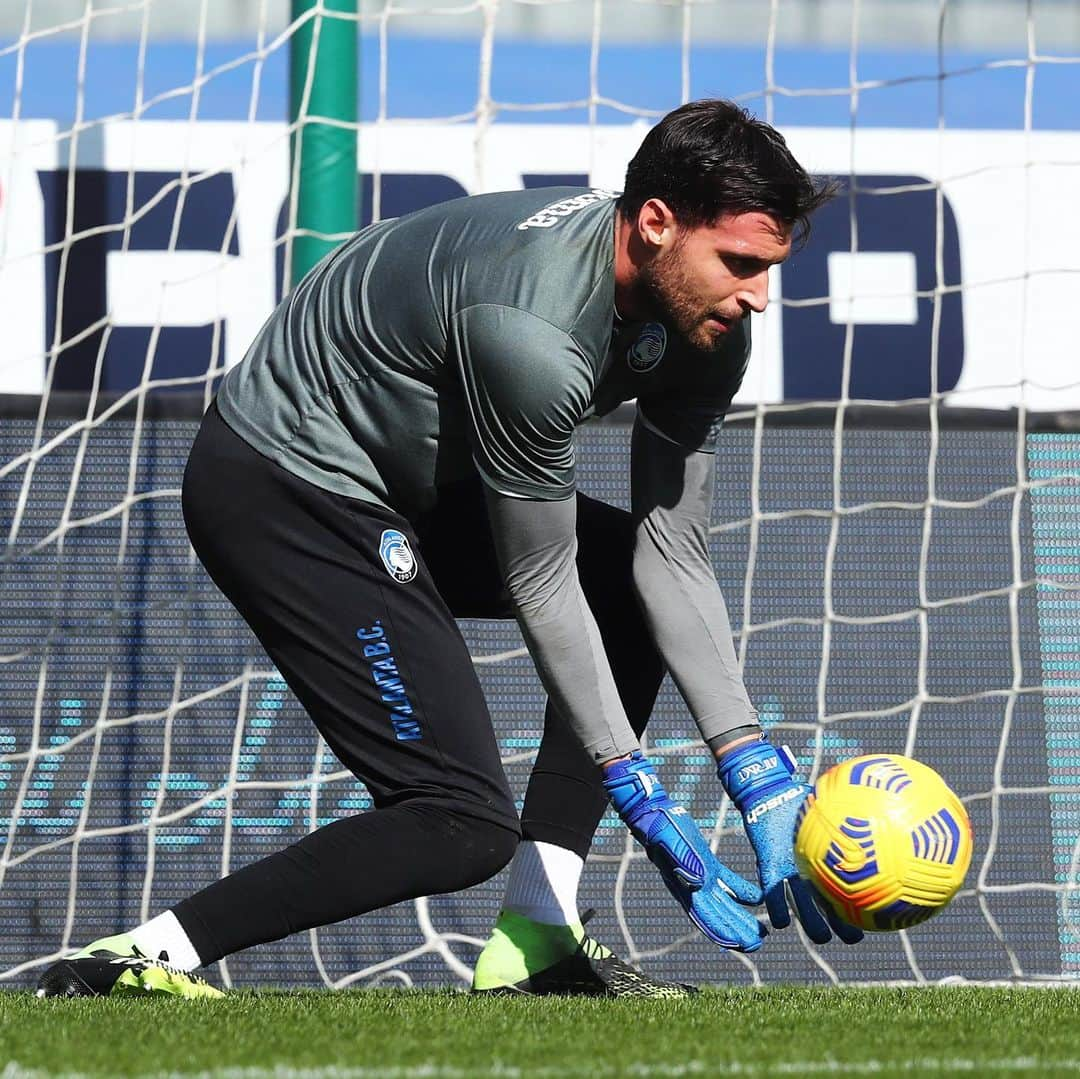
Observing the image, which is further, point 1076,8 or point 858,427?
point 1076,8

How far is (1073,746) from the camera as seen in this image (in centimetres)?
367

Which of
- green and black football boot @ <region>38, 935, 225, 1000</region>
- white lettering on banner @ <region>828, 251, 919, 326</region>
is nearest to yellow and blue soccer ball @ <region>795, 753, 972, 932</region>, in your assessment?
green and black football boot @ <region>38, 935, 225, 1000</region>

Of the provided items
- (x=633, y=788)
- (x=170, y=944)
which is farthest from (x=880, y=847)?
(x=170, y=944)

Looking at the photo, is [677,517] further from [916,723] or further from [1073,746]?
[1073,746]

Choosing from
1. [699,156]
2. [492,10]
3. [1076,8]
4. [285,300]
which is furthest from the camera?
[1076,8]

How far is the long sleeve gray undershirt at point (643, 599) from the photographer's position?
2377 millimetres

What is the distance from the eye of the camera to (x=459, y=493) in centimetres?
266

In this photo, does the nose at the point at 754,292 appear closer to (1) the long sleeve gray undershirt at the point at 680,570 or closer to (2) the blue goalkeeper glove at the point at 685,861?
(1) the long sleeve gray undershirt at the point at 680,570

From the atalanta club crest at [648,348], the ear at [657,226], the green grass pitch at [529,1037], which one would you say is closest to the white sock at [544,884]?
the green grass pitch at [529,1037]

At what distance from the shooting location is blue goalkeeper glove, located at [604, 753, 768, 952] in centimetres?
238

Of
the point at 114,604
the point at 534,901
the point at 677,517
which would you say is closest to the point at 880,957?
the point at 534,901

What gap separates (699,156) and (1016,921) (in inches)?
80.2

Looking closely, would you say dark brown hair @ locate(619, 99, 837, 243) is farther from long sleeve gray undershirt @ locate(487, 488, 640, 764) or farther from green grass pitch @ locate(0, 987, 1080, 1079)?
green grass pitch @ locate(0, 987, 1080, 1079)

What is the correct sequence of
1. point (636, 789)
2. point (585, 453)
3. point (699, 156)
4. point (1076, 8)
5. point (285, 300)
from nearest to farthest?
point (699, 156)
point (636, 789)
point (285, 300)
point (585, 453)
point (1076, 8)
